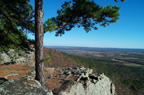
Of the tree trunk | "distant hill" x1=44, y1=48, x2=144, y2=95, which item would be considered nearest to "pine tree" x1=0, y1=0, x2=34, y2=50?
the tree trunk

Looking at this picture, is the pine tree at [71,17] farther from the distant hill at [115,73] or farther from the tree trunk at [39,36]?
the distant hill at [115,73]

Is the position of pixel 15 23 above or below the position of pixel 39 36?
above

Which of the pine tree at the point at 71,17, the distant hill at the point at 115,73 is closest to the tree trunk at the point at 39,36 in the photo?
the pine tree at the point at 71,17

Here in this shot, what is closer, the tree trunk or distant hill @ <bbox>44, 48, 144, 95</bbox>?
the tree trunk

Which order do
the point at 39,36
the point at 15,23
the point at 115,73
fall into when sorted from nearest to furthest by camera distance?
1. the point at 39,36
2. the point at 15,23
3. the point at 115,73

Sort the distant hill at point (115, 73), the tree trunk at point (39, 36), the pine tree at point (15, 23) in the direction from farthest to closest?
the distant hill at point (115, 73) → the pine tree at point (15, 23) → the tree trunk at point (39, 36)

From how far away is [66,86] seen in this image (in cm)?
627

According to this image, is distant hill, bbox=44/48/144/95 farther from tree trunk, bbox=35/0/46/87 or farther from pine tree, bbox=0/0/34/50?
pine tree, bbox=0/0/34/50

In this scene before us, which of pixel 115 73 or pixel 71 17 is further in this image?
pixel 115 73

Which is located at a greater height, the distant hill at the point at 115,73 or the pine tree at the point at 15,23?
the pine tree at the point at 15,23

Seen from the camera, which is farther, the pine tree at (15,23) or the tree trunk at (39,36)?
the pine tree at (15,23)

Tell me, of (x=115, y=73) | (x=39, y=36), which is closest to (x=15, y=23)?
(x=39, y=36)

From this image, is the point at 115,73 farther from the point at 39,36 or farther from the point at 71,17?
the point at 39,36

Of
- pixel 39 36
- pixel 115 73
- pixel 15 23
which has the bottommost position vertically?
pixel 115 73
